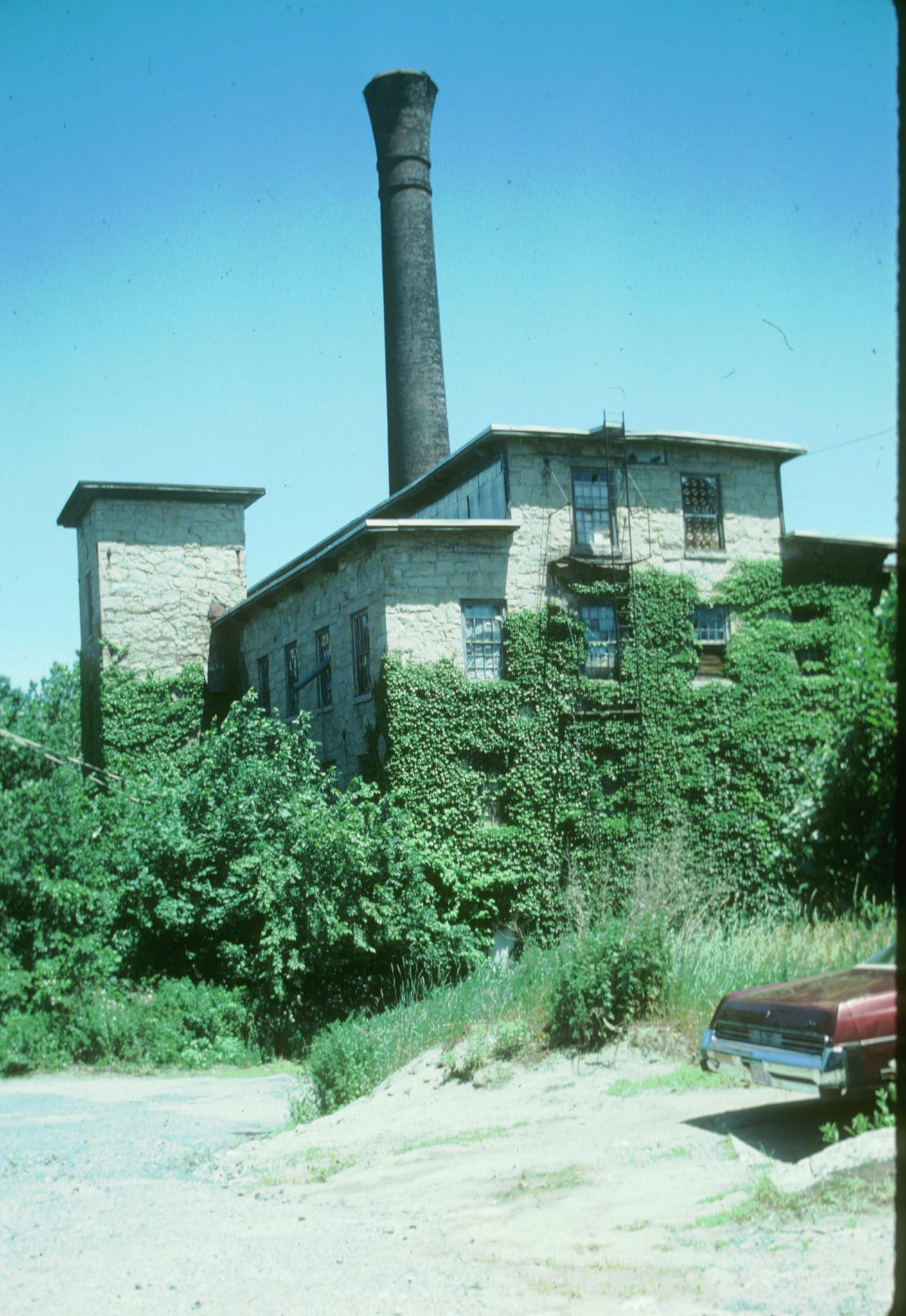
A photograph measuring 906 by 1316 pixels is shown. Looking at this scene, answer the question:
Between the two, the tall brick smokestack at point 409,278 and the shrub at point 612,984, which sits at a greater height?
the tall brick smokestack at point 409,278

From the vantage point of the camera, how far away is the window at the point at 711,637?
25.0 metres

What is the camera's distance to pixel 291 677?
28.8 meters

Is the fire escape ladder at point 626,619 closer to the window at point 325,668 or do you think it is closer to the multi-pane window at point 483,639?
the multi-pane window at point 483,639

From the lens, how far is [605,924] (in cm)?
1277

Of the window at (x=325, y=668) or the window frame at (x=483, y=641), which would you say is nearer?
the window frame at (x=483, y=641)

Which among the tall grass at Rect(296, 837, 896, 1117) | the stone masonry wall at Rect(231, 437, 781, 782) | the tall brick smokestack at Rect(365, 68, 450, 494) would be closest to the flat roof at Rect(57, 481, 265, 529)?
the tall brick smokestack at Rect(365, 68, 450, 494)

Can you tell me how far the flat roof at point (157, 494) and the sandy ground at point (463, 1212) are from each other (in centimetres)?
2117

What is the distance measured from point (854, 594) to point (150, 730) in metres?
17.0

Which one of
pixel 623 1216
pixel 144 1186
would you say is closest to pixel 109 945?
pixel 144 1186

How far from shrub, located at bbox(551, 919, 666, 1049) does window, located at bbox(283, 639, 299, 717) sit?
16888 millimetres

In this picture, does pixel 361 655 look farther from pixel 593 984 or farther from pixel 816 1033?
pixel 816 1033

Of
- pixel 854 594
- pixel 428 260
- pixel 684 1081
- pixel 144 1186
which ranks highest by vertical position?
pixel 428 260

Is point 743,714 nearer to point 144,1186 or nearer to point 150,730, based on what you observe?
point 150,730

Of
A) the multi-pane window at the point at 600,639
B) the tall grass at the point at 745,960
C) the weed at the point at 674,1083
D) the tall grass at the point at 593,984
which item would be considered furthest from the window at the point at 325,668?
the weed at the point at 674,1083
